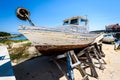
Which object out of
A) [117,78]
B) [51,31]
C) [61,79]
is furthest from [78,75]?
[51,31]

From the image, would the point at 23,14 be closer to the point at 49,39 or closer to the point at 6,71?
the point at 49,39

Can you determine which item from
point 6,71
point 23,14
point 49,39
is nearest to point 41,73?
point 6,71

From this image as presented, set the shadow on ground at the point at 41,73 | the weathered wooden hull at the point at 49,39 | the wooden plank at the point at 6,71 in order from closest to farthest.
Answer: the wooden plank at the point at 6,71, the weathered wooden hull at the point at 49,39, the shadow on ground at the point at 41,73

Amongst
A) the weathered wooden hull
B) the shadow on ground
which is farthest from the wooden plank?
the weathered wooden hull

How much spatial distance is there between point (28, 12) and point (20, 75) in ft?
11.1

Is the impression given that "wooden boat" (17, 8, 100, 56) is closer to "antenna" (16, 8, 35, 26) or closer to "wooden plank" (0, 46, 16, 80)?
"antenna" (16, 8, 35, 26)

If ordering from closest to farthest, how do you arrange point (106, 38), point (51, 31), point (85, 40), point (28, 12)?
1. point (51, 31)
2. point (28, 12)
3. point (85, 40)
4. point (106, 38)

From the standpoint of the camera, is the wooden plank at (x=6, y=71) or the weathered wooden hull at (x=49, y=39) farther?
the weathered wooden hull at (x=49, y=39)

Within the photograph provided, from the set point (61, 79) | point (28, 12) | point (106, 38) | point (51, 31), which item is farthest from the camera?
point (106, 38)

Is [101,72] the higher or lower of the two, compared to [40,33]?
lower

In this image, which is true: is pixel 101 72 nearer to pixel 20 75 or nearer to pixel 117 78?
pixel 117 78

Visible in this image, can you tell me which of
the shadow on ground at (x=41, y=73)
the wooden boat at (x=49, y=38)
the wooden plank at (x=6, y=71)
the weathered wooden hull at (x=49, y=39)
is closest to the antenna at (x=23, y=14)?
the wooden boat at (x=49, y=38)

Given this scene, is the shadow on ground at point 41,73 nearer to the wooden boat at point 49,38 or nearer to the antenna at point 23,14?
the wooden boat at point 49,38

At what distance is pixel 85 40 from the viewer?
22.9 ft
